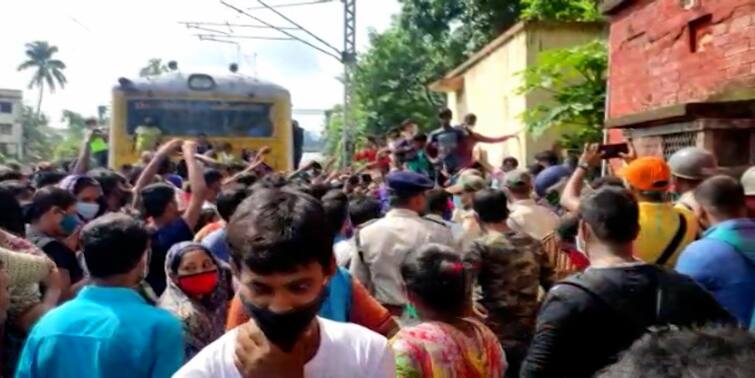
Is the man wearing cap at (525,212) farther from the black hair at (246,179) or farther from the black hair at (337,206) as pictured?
the black hair at (246,179)

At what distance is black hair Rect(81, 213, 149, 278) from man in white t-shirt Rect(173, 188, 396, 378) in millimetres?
1086

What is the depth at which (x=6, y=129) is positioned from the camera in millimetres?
80438

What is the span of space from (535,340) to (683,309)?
0.48m

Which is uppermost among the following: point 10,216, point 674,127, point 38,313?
point 674,127

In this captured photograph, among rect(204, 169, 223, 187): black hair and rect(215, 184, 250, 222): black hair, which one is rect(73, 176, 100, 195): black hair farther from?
rect(215, 184, 250, 222): black hair

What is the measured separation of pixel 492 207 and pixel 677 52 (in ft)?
20.3

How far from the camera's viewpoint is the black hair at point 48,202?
432cm

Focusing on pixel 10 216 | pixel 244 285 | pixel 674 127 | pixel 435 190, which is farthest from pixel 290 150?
pixel 244 285

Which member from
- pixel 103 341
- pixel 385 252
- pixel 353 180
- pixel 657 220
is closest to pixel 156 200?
pixel 385 252

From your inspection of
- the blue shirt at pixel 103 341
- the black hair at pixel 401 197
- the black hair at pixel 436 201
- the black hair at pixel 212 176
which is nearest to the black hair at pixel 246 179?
the black hair at pixel 212 176

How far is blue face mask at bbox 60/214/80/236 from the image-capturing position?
434 centimetres

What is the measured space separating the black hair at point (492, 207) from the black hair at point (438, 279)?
1.37 metres

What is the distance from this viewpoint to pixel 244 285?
1897 mm

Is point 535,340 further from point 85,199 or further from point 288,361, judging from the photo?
point 85,199
